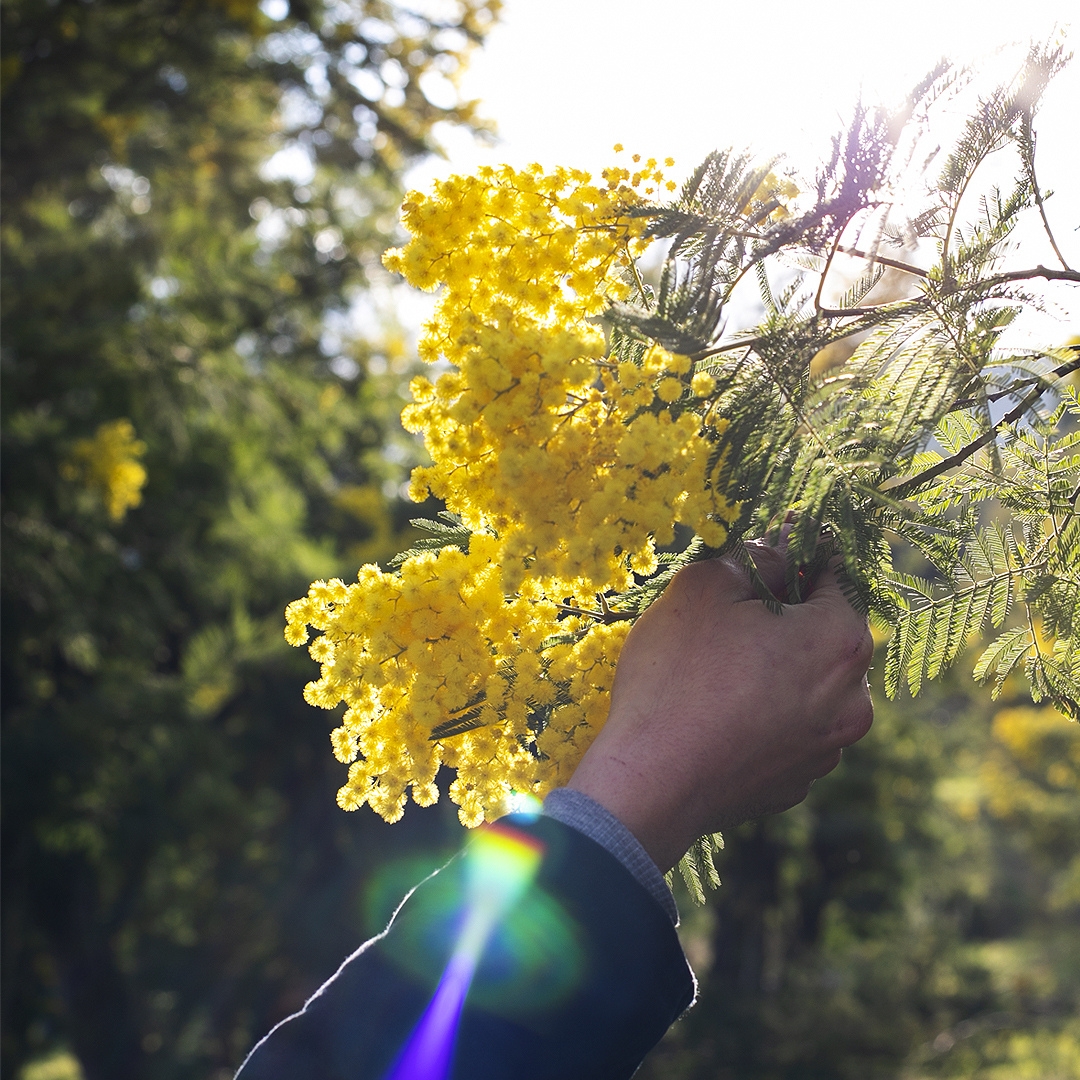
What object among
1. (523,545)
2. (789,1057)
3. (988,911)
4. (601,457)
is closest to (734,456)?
(601,457)

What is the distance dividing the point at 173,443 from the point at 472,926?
7282 millimetres

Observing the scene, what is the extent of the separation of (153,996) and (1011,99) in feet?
50.2

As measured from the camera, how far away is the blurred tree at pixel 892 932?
11.0 m

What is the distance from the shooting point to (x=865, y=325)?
1.45m

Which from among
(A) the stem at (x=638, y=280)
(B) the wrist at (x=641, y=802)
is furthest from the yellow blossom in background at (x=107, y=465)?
(B) the wrist at (x=641, y=802)

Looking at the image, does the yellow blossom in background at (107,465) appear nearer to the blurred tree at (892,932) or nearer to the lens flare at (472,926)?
the lens flare at (472,926)

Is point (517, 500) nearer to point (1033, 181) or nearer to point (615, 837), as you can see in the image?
point (615, 837)

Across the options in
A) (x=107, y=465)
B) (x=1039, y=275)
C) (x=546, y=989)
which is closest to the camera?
(x=546, y=989)

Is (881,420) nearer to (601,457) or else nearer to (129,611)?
(601,457)

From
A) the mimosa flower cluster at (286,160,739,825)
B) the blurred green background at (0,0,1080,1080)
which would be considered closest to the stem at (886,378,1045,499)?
the mimosa flower cluster at (286,160,739,825)

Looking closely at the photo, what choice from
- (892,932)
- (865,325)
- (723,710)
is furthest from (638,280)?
(892,932)

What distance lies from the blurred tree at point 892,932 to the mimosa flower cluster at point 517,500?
28.1 ft

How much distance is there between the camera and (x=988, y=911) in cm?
2164

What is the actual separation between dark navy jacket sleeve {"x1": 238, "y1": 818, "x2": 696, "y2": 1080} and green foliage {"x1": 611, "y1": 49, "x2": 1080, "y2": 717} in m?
0.56
